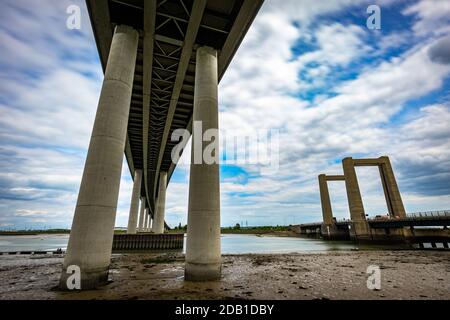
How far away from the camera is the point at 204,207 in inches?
369

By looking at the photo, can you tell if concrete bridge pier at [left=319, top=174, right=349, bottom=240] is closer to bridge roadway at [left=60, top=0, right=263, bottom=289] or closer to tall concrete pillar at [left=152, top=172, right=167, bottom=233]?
tall concrete pillar at [left=152, top=172, right=167, bottom=233]

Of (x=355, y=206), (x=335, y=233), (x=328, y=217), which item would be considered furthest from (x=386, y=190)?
(x=335, y=233)

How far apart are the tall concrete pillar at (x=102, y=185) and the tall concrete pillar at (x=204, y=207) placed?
3.15m

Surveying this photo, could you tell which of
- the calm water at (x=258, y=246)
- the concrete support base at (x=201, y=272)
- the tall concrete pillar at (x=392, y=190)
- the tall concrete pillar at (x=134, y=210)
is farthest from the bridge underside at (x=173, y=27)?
the tall concrete pillar at (x=392, y=190)

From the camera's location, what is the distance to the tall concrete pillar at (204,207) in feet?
29.3

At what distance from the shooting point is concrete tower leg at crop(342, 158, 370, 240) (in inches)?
1877

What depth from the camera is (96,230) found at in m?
7.67

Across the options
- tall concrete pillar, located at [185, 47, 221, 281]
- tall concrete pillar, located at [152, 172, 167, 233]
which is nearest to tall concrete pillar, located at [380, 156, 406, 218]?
tall concrete pillar, located at [152, 172, 167, 233]

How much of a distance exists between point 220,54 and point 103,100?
751cm

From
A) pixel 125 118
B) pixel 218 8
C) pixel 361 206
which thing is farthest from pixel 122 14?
pixel 361 206

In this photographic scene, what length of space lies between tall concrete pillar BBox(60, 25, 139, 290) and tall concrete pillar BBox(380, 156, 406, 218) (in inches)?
2496

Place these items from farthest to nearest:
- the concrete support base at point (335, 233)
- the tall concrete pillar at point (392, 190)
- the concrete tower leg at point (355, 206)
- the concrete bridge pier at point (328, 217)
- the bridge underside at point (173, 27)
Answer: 1. the concrete bridge pier at point (328, 217)
2. the concrete support base at point (335, 233)
3. the tall concrete pillar at point (392, 190)
4. the concrete tower leg at point (355, 206)
5. the bridge underside at point (173, 27)

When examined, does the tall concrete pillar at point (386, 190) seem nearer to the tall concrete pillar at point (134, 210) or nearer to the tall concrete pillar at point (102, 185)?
the tall concrete pillar at point (134, 210)
